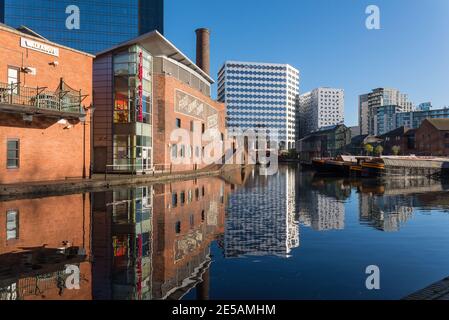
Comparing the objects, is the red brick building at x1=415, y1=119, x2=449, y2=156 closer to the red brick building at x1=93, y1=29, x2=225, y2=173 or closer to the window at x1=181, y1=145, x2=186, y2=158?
the window at x1=181, y1=145, x2=186, y2=158

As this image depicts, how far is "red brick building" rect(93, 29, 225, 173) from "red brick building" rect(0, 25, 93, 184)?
750 centimetres

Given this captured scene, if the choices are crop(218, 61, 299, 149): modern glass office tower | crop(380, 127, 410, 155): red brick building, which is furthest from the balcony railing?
crop(218, 61, 299, 149): modern glass office tower

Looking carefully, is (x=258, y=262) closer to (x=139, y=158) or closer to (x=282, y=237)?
(x=282, y=237)

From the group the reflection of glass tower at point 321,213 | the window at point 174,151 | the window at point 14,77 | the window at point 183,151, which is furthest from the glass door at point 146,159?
the reflection of glass tower at point 321,213

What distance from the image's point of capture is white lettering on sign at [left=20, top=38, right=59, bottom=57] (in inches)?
910

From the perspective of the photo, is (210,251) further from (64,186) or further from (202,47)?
(202,47)

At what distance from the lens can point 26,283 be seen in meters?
6.50

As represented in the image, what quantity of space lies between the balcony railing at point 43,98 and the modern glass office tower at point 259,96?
427 ft

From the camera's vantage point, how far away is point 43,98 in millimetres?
23797

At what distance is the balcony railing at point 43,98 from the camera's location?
2131 centimetres

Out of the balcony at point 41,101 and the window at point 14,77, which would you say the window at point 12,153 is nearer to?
the balcony at point 41,101

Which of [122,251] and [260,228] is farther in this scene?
[260,228]

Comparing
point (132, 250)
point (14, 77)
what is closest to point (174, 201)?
point (132, 250)

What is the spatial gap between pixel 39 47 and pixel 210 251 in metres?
21.4
